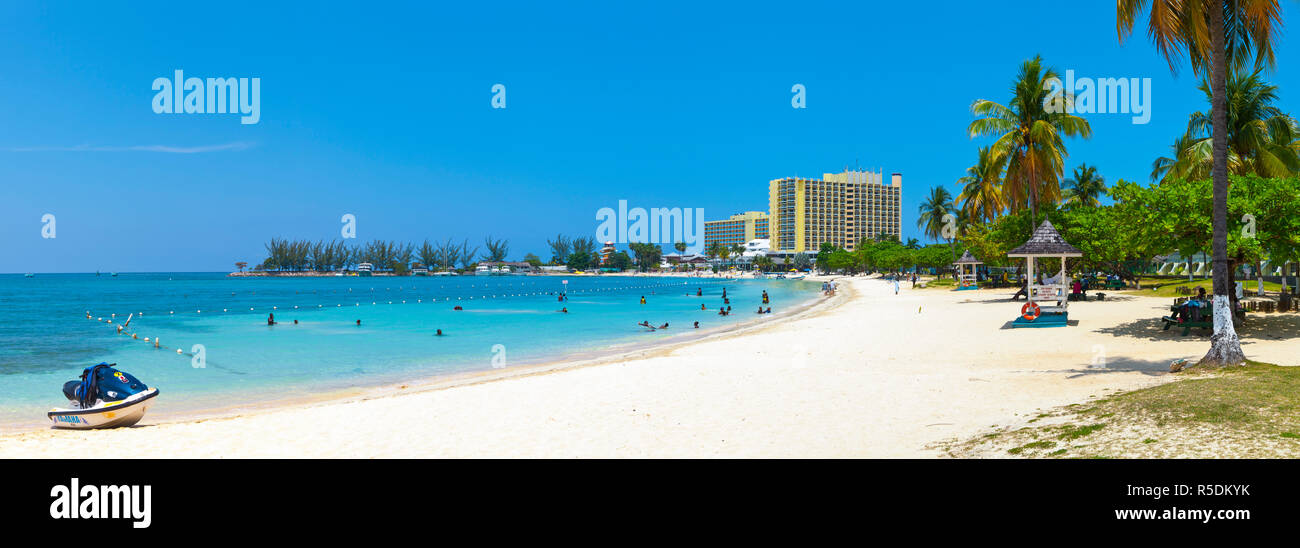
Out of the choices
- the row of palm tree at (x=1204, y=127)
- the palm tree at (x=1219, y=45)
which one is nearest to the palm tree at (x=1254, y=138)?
the row of palm tree at (x=1204, y=127)

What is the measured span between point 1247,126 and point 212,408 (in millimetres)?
35136

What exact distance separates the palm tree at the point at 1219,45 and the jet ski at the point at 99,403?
681 inches

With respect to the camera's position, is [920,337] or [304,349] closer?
[920,337]

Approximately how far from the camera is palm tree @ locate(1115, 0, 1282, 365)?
10.7m

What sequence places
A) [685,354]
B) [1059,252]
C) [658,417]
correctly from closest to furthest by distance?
[658,417] → [685,354] → [1059,252]

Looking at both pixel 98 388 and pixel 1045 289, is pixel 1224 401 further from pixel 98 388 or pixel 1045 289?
pixel 1045 289

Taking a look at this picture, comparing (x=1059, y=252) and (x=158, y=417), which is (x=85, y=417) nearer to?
(x=158, y=417)

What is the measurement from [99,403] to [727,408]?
1002 cm

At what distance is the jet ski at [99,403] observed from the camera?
1064 centimetres

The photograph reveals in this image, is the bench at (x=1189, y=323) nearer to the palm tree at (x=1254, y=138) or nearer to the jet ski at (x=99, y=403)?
the palm tree at (x=1254, y=138)

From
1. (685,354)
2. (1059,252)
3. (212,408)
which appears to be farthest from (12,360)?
(1059,252)

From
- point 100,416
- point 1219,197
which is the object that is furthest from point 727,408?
point 100,416

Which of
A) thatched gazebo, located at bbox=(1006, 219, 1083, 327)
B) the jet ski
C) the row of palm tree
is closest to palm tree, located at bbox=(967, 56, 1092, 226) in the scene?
the row of palm tree

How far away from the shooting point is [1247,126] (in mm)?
25547
